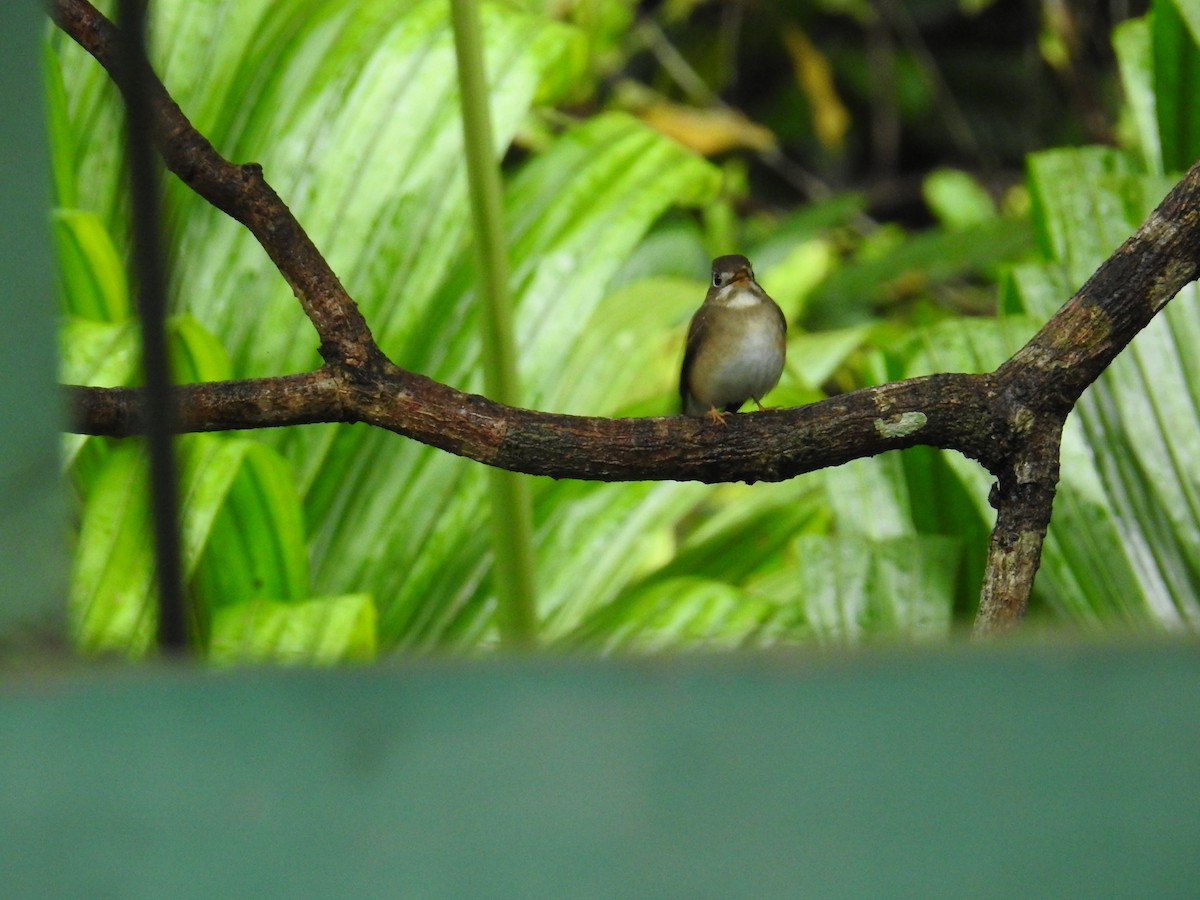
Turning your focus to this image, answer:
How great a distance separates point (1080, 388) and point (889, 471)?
1225mm

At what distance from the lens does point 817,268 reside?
466 centimetres

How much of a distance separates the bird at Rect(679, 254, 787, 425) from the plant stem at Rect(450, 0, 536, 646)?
838 millimetres

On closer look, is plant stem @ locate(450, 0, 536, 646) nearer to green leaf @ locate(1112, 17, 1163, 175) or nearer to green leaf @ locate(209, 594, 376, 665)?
green leaf @ locate(209, 594, 376, 665)

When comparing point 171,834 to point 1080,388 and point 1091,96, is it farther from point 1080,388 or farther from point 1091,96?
point 1091,96

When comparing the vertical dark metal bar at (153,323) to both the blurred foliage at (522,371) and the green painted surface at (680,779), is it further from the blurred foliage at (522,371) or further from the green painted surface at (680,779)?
the blurred foliage at (522,371)

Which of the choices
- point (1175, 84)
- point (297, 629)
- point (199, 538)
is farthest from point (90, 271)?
point (1175, 84)

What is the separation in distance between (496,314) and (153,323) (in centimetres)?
119

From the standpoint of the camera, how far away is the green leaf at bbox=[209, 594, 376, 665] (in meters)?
2.15

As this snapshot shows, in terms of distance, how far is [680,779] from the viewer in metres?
0.69

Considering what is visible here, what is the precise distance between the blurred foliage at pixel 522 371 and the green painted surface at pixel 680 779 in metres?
1.18

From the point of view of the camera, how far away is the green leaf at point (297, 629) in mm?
2148

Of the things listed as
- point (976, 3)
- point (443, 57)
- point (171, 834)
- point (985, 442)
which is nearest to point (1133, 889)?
point (171, 834)

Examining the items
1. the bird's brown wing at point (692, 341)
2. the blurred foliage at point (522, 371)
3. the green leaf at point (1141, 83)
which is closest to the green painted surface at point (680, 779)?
the blurred foliage at point (522, 371)

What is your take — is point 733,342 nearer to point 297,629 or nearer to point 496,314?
point 496,314
